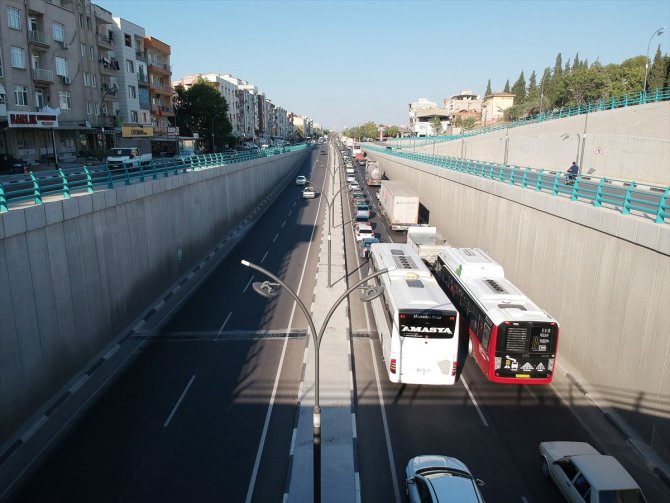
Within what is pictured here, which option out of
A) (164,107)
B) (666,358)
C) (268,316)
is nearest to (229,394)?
(268,316)

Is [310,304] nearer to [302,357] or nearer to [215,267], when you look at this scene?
[302,357]

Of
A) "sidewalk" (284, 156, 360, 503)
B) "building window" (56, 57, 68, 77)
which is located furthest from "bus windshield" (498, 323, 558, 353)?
"building window" (56, 57, 68, 77)

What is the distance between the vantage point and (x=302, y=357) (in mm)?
19359

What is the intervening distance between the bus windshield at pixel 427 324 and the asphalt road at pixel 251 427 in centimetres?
242

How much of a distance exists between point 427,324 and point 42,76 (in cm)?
4668

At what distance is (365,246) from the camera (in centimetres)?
3584

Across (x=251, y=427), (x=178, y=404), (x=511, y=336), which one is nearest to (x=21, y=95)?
(x=178, y=404)

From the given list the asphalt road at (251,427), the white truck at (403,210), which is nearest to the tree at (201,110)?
the white truck at (403,210)

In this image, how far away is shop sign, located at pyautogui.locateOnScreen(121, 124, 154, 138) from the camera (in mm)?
57959

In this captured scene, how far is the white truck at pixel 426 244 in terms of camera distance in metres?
28.1

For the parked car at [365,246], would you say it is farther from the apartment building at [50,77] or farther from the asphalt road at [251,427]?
the apartment building at [50,77]

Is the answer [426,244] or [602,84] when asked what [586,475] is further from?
[602,84]

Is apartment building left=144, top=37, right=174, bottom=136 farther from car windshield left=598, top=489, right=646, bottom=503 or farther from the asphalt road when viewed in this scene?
car windshield left=598, top=489, right=646, bottom=503

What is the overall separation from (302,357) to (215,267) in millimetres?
15148
